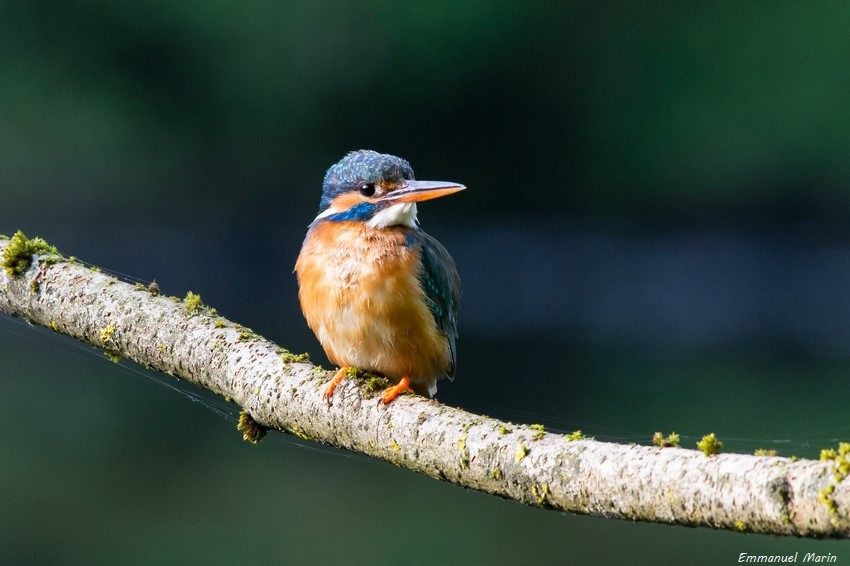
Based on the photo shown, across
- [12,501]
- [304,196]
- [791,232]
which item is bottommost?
[12,501]

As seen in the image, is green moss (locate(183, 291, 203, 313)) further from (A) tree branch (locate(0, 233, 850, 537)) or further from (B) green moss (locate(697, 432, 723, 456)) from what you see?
(B) green moss (locate(697, 432, 723, 456))

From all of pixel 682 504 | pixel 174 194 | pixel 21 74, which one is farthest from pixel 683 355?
pixel 682 504

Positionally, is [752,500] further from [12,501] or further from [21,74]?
[21,74]

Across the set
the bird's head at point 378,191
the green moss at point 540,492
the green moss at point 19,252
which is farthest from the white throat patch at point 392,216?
the green moss at point 540,492

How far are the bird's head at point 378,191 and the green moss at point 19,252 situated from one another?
2.16ft

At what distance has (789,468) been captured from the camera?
42.0 inches

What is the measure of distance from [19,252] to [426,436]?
3.12ft

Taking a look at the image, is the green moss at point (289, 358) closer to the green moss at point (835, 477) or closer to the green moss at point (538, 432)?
the green moss at point (538, 432)

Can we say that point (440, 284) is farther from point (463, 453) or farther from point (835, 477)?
point (835, 477)

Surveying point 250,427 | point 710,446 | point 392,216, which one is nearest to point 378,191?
point 392,216

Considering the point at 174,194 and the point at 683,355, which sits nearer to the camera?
the point at 683,355

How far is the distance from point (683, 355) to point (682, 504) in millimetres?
6406

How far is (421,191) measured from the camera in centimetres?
225

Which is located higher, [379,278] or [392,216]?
[392,216]
